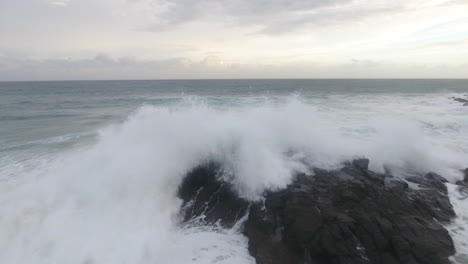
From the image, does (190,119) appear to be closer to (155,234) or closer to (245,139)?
(245,139)

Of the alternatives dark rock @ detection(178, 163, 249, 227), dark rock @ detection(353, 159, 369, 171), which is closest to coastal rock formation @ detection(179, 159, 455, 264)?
dark rock @ detection(178, 163, 249, 227)

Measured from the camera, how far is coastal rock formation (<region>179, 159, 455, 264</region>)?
5633 mm

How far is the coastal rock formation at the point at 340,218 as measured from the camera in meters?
5.63

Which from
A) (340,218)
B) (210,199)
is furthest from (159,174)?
(340,218)

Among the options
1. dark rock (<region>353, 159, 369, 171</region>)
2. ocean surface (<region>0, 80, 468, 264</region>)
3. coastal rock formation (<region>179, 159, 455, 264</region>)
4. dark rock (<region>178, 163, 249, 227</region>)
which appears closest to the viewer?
coastal rock formation (<region>179, 159, 455, 264</region>)

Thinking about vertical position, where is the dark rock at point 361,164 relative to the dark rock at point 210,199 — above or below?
above

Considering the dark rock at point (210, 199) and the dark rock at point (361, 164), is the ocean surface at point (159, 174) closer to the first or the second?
the dark rock at point (210, 199)

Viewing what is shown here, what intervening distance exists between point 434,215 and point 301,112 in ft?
21.5

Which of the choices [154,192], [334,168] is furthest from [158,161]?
[334,168]

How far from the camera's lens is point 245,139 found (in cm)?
942

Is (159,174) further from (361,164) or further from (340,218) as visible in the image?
(361,164)

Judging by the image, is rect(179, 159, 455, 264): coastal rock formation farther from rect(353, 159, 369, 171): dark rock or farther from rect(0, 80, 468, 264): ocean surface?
rect(0, 80, 468, 264): ocean surface

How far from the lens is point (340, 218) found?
6094 millimetres

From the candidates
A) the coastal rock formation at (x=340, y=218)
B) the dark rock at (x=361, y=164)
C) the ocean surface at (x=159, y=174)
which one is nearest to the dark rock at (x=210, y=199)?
the coastal rock formation at (x=340, y=218)
